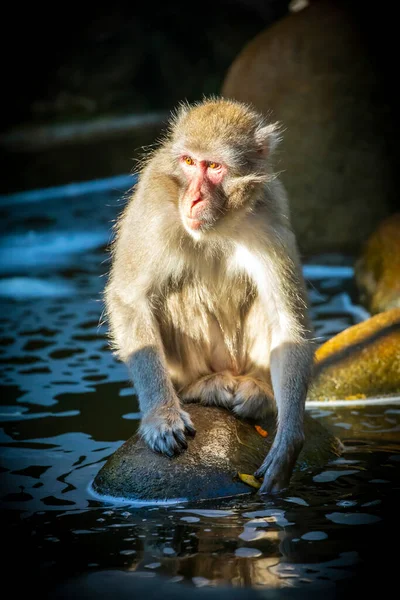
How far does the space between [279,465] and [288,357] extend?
1.84 ft

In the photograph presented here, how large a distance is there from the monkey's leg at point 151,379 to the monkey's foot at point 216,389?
0.26 m

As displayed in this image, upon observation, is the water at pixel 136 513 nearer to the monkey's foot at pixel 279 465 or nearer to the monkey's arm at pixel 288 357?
the monkey's foot at pixel 279 465

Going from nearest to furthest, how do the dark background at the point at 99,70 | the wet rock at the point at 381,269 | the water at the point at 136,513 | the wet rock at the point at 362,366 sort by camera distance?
the water at the point at 136,513, the wet rock at the point at 362,366, the wet rock at the point at 381,269, the dark background at the point at 99,70

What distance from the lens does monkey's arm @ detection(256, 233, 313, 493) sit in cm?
505

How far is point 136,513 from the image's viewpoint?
188 inches

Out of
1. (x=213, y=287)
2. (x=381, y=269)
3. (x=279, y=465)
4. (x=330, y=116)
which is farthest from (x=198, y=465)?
(x=330, y=116)

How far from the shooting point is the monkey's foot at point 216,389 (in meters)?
5.33

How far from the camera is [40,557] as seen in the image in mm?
4273

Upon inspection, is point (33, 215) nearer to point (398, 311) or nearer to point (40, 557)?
point (398, 311)

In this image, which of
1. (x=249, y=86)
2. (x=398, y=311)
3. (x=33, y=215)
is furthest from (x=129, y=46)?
(x=398, y=311)

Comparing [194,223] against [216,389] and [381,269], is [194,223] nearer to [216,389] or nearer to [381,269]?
[216,389]

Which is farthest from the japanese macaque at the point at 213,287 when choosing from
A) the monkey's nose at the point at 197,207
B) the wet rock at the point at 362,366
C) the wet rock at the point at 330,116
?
the wet rock at the point at 330,116

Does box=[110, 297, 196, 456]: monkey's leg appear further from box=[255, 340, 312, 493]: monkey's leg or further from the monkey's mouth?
the monkey's mouth

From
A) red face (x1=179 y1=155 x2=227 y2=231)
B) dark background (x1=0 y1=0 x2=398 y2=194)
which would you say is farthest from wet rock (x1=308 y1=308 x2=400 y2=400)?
dark background (x1=0 y1=0 x2=398 y2=194)
